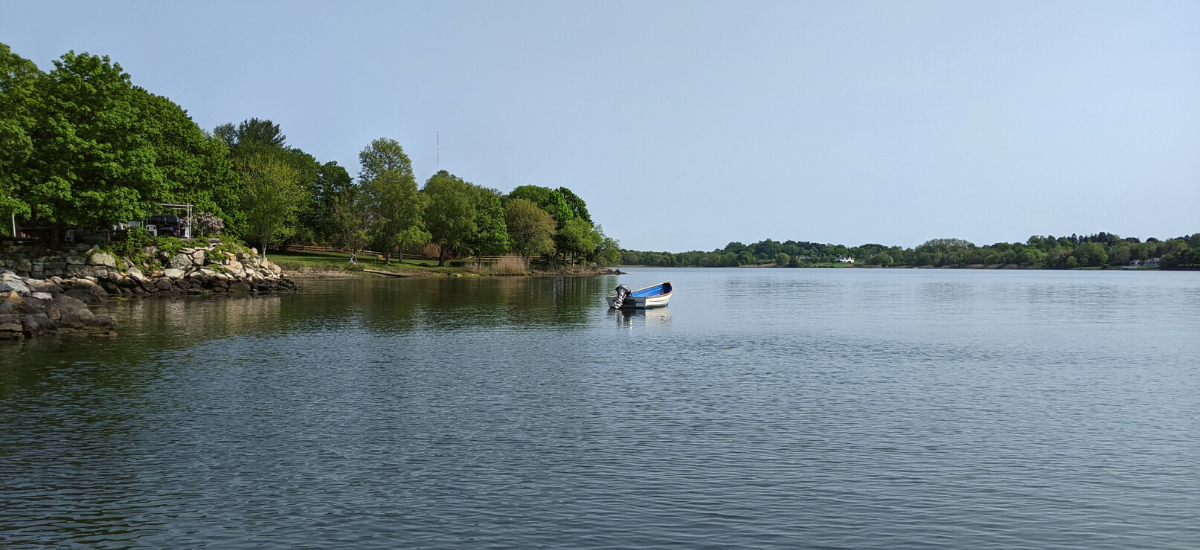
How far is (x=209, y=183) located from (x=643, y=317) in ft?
191

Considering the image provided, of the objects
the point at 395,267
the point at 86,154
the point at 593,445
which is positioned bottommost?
the point at 593,445

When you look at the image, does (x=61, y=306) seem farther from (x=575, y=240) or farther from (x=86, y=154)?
(x=575, y=240)

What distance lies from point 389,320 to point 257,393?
25404 millimetres

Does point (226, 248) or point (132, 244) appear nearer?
point (132, 244)

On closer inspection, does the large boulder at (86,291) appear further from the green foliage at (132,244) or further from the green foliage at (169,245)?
the green foliage at (169,245)

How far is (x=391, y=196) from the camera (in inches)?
4934

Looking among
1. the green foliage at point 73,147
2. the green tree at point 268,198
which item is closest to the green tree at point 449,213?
the green tree at point 268,198

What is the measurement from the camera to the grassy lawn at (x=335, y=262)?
115125mm

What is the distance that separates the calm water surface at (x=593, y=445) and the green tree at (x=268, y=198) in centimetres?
7636

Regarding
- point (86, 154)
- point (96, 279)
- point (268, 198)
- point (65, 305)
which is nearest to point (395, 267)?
point (268, 198)

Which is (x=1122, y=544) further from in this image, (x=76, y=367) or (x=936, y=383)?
(x=76, y=367)

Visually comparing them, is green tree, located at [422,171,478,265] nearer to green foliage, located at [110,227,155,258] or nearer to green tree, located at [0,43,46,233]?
green foliage, located at [110,227,155,258]

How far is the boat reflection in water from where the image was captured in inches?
1941

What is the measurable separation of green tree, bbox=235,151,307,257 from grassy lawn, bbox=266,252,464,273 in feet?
14.2
